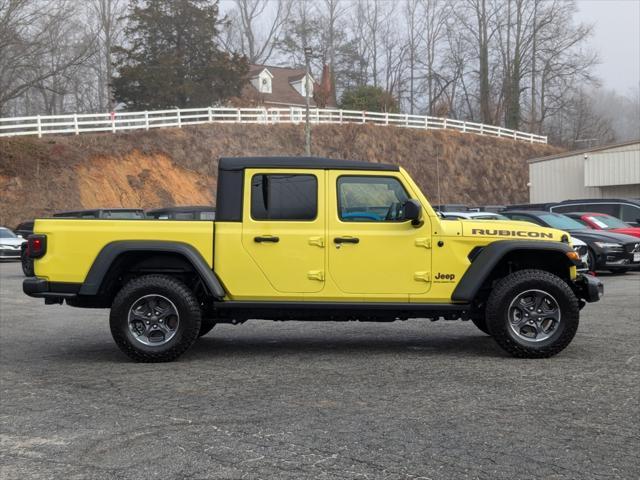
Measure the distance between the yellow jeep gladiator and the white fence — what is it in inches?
1191

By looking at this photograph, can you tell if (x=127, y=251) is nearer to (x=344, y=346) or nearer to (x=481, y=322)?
(x=344, y=346)

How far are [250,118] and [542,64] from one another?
31039 millimetres

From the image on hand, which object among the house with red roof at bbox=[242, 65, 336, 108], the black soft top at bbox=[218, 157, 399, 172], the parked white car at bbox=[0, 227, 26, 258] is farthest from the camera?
the house with red roof at bbox=[242, 65, 336, 108]

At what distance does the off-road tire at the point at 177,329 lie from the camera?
22.9 ft

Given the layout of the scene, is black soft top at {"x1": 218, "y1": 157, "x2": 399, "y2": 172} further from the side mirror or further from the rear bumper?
the rear bumper

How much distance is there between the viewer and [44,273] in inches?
277

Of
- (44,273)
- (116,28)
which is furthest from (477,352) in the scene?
(116,28)

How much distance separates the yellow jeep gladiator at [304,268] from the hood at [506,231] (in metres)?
0.01

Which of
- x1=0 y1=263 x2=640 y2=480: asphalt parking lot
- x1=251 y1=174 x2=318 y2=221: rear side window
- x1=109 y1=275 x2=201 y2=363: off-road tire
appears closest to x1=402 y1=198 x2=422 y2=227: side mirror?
x1=251 y1=174 x2=318 y2=221: rear side window

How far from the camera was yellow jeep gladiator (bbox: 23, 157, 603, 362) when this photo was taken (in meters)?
7.00

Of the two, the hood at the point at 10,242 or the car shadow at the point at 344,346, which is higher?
the hood at the point at 10,242

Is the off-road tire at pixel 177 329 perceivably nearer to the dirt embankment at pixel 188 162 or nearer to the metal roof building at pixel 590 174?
the dirt embankment at pixel 188 162

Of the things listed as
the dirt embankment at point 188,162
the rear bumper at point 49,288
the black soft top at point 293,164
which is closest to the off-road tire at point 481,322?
the black soft top at point 293,164

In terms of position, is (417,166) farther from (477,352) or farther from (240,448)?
(240,448)
